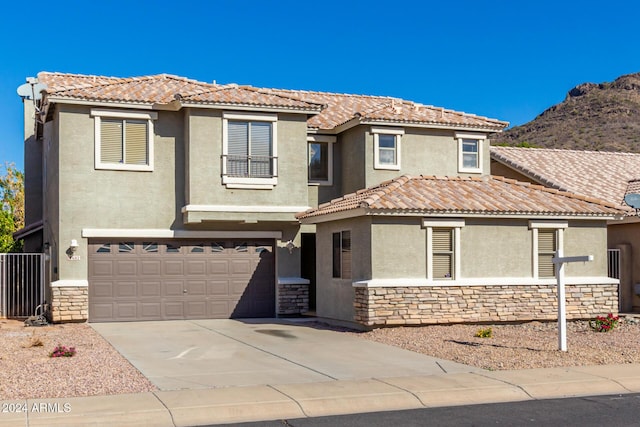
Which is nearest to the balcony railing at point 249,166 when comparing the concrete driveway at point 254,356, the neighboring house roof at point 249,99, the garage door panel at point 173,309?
the neighboring house roof at point 249,99

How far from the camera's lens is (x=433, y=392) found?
38.3 feet

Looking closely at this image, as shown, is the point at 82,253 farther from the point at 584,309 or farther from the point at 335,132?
the point at 584,309

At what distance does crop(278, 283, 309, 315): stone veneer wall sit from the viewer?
24.2 metres

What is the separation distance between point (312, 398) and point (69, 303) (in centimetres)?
1263

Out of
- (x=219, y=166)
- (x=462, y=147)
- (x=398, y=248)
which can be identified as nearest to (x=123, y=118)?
(x=219, y=166)

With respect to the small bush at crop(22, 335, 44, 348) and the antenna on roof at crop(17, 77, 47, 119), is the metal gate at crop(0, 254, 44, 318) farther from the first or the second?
the small bush at crop(22, 335, 44, 348)

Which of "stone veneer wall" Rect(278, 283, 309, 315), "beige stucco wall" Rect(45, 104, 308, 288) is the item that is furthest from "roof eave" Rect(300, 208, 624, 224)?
"stone veneer wall" Rect(278, 283, 309, 315)

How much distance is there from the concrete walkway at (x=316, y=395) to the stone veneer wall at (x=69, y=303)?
27.0 feet

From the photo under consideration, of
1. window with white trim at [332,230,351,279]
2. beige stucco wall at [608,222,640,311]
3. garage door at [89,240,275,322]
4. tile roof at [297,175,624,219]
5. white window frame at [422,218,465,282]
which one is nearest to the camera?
tile roof at [297,175,624,219]

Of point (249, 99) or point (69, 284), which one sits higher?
point (249, 99)

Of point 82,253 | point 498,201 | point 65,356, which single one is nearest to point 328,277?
point 498,201

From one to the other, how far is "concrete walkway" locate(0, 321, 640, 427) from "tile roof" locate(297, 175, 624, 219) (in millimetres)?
6301

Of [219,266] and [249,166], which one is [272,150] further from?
[219,266]

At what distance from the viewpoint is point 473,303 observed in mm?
20266
